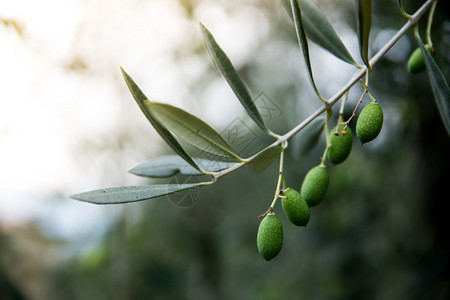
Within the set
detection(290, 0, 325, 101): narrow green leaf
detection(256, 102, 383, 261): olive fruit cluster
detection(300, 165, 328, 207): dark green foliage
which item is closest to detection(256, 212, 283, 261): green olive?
detection(256, 102, 383, 261): olive fruit cluster

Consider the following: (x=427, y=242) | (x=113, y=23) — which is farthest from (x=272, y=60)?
(x=427, y=242)

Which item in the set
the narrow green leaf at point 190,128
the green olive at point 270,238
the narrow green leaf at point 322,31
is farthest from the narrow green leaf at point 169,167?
the narrow green leaf at point 322,31

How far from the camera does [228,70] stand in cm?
71

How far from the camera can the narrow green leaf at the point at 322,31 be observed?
0.82m

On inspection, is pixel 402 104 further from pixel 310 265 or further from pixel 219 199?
pixel 219 199

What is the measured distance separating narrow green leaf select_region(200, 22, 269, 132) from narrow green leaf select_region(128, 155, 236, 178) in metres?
0.14

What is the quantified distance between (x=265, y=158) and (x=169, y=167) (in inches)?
10.1

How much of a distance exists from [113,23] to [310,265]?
249 cm

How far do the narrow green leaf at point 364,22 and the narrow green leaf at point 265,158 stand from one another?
9.2 inches

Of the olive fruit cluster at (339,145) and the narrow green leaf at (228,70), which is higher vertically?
the narrow green leaf at (228,70)

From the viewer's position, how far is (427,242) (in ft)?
6.81

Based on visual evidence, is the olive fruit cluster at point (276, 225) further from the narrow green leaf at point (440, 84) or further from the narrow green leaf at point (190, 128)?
the narrow green leaf at point (440, 84)

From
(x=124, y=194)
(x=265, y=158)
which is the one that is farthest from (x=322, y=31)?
(x=124, y=194)

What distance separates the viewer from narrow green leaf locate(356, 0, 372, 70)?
2.00 feet
